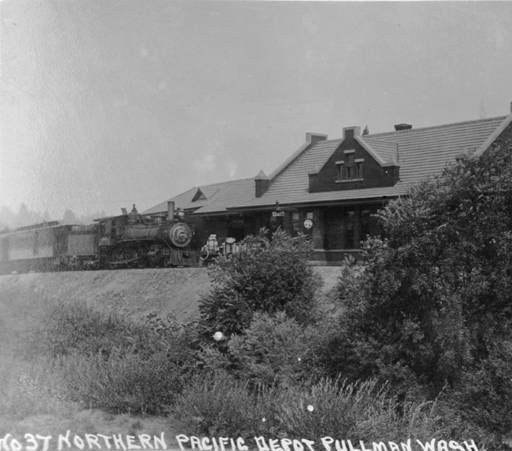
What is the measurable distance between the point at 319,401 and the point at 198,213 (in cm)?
2844

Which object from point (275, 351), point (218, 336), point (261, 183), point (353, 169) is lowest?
point (275, 351)

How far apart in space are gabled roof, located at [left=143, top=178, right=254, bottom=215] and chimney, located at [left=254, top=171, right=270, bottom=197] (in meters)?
0.68

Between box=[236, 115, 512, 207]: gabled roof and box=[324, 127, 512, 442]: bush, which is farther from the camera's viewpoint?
box=[236, 115, 512, 207]: gabled roof

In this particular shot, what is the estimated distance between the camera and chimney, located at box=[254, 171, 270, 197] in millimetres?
34406

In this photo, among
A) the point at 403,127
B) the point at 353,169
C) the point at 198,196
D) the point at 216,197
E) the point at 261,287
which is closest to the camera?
the point at 261,287

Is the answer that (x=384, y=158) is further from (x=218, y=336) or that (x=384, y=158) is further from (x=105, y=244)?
(x=218, y=336)

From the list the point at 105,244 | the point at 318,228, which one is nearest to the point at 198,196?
the point at 105,244

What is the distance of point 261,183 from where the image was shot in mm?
34438

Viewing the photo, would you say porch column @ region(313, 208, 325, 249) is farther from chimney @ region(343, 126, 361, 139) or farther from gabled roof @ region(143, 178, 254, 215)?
gabled roof @ region(143, 178, 254, 215)

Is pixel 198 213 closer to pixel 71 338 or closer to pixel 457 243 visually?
pixel 71 338

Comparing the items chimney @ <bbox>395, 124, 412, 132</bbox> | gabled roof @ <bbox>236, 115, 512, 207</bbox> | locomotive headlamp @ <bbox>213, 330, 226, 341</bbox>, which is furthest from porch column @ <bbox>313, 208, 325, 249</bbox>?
locomotive headlamp @ <bbox>213, 330, 226, 341</bbox>

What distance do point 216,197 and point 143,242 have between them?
26.2ft

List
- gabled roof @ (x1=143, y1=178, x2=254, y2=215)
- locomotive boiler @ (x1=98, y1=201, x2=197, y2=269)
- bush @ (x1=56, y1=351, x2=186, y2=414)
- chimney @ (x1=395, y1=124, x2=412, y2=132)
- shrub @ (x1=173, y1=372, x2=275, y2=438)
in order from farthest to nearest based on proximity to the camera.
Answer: gabled roof @ (x1=143, y1=178, x2=254, y2=215) → chimney @ (x1=395, y1=124, x2=412, y2=132) → locomotive boiler @ (x1=98, y1=201, x2=197, y2=269) → bush @ (x1=56, y1=351, x2=186, y2=414) → shrub @ (x1=173, y1=372, x2=275, y2=438)

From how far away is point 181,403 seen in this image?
1002 cm
